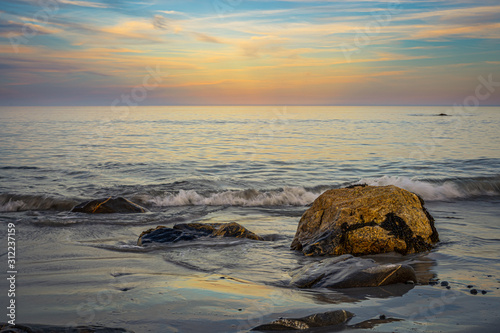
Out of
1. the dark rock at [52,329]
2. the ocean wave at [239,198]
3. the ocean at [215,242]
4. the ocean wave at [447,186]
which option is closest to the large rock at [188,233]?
the ocean at [215,242]

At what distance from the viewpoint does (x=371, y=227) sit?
6727mm

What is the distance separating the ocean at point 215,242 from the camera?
→ 4250 millimetres

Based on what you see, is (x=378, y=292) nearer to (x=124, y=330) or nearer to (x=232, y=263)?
(x=232, y=263)

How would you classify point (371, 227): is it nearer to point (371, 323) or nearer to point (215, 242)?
point (215, 242)

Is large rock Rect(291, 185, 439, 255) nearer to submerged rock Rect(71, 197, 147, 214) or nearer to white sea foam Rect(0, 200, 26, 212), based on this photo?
submerged rock Rect(71, 197, 147, 214)

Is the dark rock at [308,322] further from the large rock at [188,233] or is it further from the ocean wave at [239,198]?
the ocean wave at [239,198]

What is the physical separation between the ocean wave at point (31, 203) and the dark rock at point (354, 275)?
8946 mm

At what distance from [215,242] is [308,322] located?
398 cm

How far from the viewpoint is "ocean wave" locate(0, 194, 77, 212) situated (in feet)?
38.9

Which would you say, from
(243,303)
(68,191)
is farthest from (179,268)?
(68,191)

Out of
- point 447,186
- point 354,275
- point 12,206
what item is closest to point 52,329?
point 354,275

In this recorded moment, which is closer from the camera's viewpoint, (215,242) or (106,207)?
(215,242)

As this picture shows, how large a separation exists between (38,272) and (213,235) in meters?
3.18

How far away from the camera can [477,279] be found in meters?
5.40
